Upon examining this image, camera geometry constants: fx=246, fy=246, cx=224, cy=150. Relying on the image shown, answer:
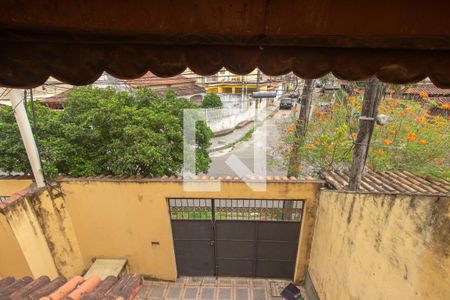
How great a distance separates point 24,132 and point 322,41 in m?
5.50

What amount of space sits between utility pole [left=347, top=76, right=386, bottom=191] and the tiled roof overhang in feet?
8.88

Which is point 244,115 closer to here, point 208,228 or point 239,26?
point 208,228

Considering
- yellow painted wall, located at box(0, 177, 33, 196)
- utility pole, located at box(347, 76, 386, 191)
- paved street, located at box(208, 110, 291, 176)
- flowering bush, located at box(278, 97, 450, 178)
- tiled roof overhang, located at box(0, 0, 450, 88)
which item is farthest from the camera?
paved street, located at box(208, 110, 291, 176)

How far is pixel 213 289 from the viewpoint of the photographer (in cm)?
616

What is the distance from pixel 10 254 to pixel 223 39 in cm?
590

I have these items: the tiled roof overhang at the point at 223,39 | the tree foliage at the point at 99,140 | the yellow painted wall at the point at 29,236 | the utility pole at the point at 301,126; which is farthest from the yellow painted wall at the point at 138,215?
the tiled roof overhang at the point at 223,39

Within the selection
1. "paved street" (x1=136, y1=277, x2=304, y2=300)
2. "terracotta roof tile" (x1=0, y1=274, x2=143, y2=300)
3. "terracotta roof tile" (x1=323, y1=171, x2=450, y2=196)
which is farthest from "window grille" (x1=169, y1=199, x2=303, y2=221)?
"terracotta roof tile" (x1=0, y1=274, x2=143, y2=300)

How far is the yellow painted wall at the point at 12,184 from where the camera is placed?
18.6 ft

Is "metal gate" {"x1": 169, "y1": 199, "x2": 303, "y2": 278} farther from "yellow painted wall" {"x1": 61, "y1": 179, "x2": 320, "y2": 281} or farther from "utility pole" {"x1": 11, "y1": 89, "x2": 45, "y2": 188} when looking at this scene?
"utility pole" {"x1": 11, "y1": 89, "x2": 45, "y2": 188}

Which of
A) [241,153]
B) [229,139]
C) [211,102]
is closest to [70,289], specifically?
[241,153]

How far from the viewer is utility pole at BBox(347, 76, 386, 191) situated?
3.79 m

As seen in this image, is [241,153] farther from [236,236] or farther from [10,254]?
[10,254]

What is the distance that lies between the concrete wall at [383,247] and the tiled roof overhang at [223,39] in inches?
79.4

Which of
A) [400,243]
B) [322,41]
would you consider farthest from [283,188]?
[322,41]
